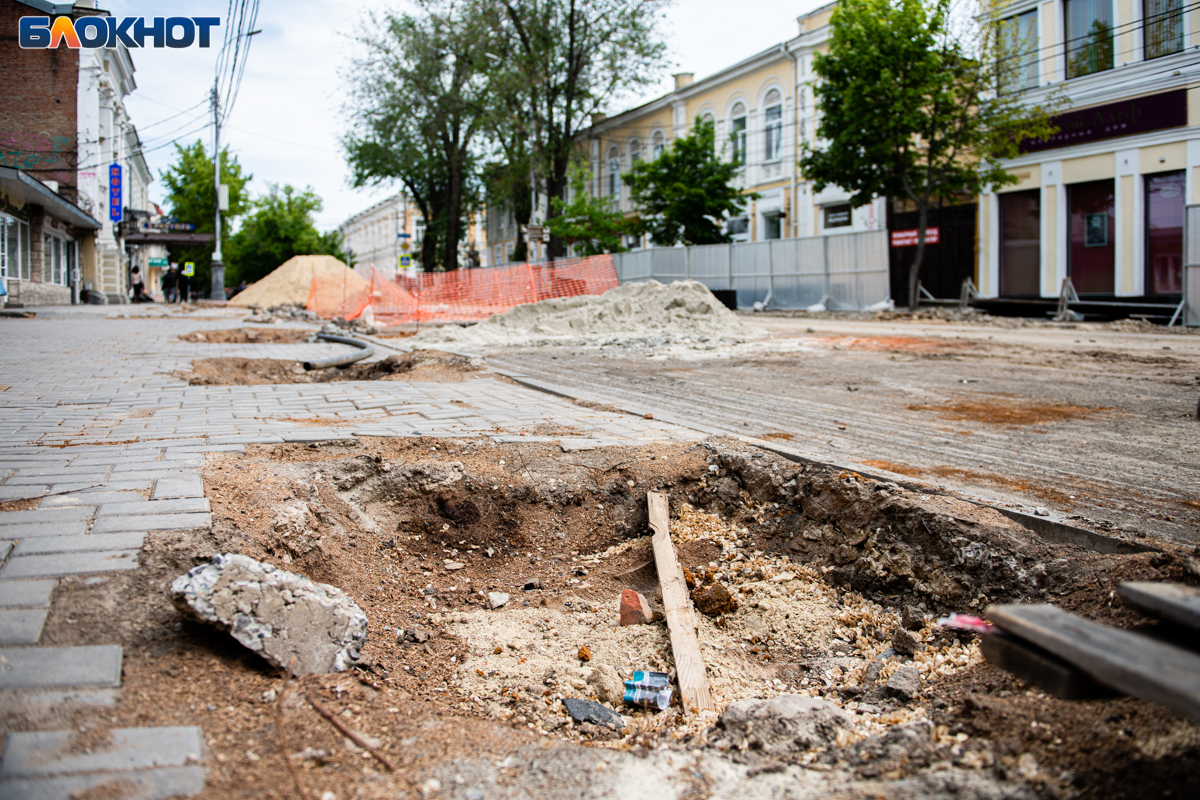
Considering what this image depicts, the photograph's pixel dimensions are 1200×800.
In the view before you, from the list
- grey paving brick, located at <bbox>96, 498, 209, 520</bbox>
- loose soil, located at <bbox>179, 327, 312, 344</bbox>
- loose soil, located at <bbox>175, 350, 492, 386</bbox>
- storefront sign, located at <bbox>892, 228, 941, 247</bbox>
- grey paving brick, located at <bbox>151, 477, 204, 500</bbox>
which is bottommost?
grey paving brick, located at <bbox>96, 498, 209, 520</bbox>

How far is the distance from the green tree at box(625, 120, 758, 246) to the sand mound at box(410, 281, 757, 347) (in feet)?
47.4

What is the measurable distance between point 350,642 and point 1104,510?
316 cm

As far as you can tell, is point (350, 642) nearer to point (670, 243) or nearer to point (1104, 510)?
point (1104, 510)

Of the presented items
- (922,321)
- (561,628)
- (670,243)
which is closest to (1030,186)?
(922,321)

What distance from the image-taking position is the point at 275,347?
37.7ft

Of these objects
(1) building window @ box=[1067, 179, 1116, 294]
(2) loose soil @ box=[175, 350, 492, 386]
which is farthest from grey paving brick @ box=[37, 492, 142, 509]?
(1) building window @ box=[1067, 179, 1116, 294]

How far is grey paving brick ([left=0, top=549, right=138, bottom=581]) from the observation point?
2.35 m

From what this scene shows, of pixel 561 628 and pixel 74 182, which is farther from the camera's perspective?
pixel 74 182

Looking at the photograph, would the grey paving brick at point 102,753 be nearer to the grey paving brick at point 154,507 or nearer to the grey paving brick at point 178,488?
the grey paving brick at point 154,507

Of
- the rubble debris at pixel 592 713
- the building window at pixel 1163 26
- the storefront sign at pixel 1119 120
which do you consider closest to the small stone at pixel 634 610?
the rubble debris at pixel 592 713

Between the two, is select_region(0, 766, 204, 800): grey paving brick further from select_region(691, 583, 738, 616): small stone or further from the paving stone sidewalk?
select_region(691, 583, 738, 616): small stone

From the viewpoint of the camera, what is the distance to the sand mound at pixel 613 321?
14.2m

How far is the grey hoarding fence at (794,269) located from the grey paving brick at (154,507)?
22092mm

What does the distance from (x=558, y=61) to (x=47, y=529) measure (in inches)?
1303
